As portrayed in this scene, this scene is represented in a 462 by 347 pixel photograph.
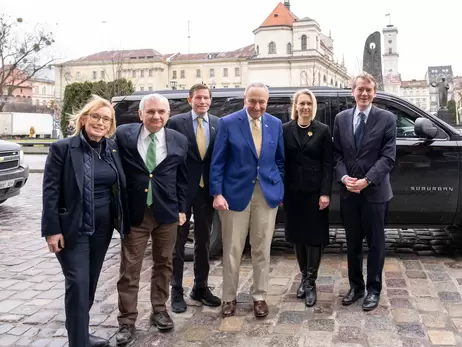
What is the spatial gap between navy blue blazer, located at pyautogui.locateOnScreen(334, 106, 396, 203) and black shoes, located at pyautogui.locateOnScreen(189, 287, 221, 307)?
1542mm

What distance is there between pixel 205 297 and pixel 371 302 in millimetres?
1464

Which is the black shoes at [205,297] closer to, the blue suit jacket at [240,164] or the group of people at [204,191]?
the group of people at [204,191]

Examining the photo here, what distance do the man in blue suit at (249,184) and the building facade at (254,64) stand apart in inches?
2228

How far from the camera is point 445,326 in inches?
152

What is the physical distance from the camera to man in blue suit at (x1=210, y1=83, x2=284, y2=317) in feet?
13.3

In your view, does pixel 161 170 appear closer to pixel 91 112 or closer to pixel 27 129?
pixel 91 112

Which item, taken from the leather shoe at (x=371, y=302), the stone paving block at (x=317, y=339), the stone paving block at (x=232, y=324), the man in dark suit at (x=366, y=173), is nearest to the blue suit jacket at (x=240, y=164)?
the man in dark suit at (x=366, y=173)

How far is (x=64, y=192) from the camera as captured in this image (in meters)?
3.19

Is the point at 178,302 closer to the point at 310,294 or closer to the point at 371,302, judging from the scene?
the point at 310,294

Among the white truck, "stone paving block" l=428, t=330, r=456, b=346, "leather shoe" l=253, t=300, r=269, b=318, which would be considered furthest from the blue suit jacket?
the white truck

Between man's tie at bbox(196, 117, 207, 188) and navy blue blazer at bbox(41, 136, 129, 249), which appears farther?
man's tie at bbox(196, 117, 207, 188)

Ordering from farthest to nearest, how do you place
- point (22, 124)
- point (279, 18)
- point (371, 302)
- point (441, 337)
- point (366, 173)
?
point (279, 18) → point (22, 124) → point (371, 302) → point (366, 173) → point (441, 337)

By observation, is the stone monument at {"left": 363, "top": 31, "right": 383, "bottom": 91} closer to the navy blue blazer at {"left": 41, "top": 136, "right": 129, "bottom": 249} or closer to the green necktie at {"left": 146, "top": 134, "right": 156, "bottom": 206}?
the green necktie at {"left": 146, "top": 134, "right": 156, "bottom": 206}

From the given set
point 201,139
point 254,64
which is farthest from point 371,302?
point 254,64
